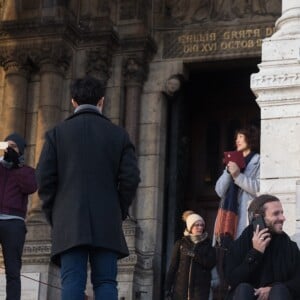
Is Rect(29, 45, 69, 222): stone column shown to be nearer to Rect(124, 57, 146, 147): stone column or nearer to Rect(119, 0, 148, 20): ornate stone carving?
Rect(124, 57, 146, 147): stone column

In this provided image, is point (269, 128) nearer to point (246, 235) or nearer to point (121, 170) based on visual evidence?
point (246, 235)

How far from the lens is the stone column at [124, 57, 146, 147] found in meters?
16.5

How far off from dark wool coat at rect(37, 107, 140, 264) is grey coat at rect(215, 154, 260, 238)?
348cm

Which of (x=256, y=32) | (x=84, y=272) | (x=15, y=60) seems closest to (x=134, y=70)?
(x=15, y=60)

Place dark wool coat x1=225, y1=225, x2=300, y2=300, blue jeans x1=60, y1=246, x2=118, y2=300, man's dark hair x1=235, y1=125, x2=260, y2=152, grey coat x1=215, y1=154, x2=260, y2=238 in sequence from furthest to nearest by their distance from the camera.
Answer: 1. man's dark hair x1=235, y1=125, x2=260, y2=152
2. grey coat x1=215, y1=154, x2=260, y2=238
3. dark wool coat x1=225, y1=225, x2=300, y2=300
4. blue jeans x1=60, y1=246, x2=118, y2=300

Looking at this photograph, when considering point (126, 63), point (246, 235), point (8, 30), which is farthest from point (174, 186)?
point (246, 235)

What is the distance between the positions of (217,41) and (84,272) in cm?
1085

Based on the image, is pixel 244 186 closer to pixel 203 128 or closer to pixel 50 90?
pixel 50 90

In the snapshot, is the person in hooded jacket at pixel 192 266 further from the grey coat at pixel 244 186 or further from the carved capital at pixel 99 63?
the carved capital at pixel 99 63

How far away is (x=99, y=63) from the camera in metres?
16.6

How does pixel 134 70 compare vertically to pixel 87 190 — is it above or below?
above

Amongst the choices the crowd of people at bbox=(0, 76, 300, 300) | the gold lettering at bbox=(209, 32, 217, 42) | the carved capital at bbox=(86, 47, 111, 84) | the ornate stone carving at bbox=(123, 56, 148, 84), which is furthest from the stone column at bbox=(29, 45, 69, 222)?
the crowd of people at bbox=(0, 76, 300, 300)

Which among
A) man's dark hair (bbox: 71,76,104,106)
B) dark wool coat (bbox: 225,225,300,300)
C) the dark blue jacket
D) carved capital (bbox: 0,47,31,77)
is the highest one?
carved capital (bbox: 0,47,31,77)

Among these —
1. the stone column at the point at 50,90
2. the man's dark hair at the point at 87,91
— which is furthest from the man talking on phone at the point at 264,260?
the stone column at the point at 50,90
